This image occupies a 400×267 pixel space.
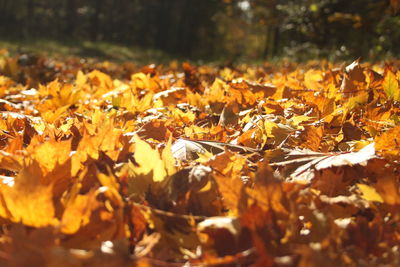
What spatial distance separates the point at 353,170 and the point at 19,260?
0.75 meters

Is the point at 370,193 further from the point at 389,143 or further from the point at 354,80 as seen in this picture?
the point at 354,80

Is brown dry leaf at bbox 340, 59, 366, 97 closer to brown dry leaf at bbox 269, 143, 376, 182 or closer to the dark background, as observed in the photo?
brown dry leaf at bbox 269, 143, 376, 182

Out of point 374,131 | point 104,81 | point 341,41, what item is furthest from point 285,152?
point 341,41

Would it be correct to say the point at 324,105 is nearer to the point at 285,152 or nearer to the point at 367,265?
the point at 285,152

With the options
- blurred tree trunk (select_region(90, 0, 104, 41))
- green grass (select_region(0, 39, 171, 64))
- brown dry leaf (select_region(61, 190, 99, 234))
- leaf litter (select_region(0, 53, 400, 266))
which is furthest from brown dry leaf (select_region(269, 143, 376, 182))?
blurred tree trunk (select_region(90, 0, 104, 41))

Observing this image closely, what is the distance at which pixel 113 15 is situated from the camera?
35.2m

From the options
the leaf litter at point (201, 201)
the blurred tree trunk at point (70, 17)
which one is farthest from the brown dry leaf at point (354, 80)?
the blurred tree trunk at point (70, 17)

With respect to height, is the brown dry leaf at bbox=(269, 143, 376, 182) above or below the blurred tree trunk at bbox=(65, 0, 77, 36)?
above

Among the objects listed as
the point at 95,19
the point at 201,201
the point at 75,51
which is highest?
the point at 201,201

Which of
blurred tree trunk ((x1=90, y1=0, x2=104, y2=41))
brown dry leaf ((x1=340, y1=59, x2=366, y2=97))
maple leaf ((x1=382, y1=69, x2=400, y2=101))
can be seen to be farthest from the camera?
blurred tree trunk ((x1=90, y1=0, x2=104, y2=41))

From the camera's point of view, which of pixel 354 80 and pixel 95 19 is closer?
pixel 354 80

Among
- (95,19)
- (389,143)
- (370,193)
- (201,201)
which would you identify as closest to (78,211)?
(201,201)

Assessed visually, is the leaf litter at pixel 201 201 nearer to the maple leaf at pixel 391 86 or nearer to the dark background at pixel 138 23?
the maple leaf at pixel 391 86

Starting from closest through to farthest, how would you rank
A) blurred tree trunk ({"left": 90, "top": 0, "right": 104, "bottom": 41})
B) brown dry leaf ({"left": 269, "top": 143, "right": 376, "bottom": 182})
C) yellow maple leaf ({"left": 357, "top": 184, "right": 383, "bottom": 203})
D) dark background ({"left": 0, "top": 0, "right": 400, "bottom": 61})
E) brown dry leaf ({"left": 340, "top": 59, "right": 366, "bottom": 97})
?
1. yellow maple leaf ({"left": 357, "top": 184, "right": 383, "bottom": 203})
2. brown dry leaf ({"left": 269, "top": 143, "right": 376, "bottom": 182})
3. brown dry leaf ({"left": 340, "top": 59, "right": 366, "bottom": 97})
4. dark background ({"left": 0, "top": 0, "right": 400, "bottom": 61})
5. blurred tree trunk ({"left": 90, "top": 0, "right": 104, "bottom": 41})
